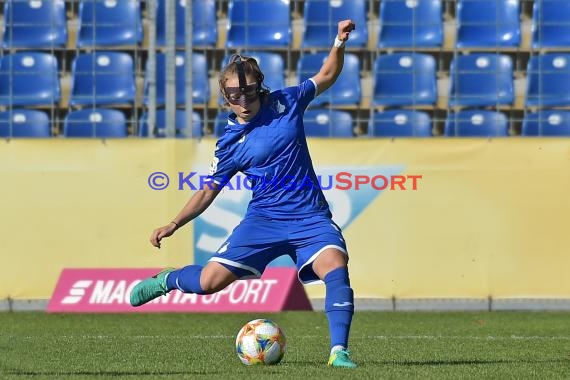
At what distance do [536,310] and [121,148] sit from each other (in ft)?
16.1

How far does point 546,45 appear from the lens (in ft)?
54.0

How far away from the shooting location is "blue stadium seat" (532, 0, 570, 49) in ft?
52.0

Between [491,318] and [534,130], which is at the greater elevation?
[534,130]

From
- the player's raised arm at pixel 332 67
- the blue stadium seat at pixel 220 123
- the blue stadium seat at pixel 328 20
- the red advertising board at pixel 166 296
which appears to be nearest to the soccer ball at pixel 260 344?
the player's raised arm at pixel 332 67

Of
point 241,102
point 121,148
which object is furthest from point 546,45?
point 241,102

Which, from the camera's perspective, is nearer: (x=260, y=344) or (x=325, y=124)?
(x=260, y=344)

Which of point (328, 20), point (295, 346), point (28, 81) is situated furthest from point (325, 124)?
point (295, 346)

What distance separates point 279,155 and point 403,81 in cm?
828

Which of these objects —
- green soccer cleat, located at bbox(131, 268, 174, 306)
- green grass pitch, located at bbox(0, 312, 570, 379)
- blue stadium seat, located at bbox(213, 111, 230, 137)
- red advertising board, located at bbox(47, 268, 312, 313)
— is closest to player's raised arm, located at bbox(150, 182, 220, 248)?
green soccer cleat, located at bbox(131, 268, 174, 306)

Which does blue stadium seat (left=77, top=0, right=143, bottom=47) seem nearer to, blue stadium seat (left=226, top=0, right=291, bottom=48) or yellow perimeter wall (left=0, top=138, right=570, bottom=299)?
blue stadium seat (left=226, top=0, right=291, bottom=48)

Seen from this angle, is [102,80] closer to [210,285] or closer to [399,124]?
[399,124]

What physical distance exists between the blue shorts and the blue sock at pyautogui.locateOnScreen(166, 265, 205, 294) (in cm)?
18

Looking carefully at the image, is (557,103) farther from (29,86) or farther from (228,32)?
(29,86)

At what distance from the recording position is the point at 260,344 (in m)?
8.02
